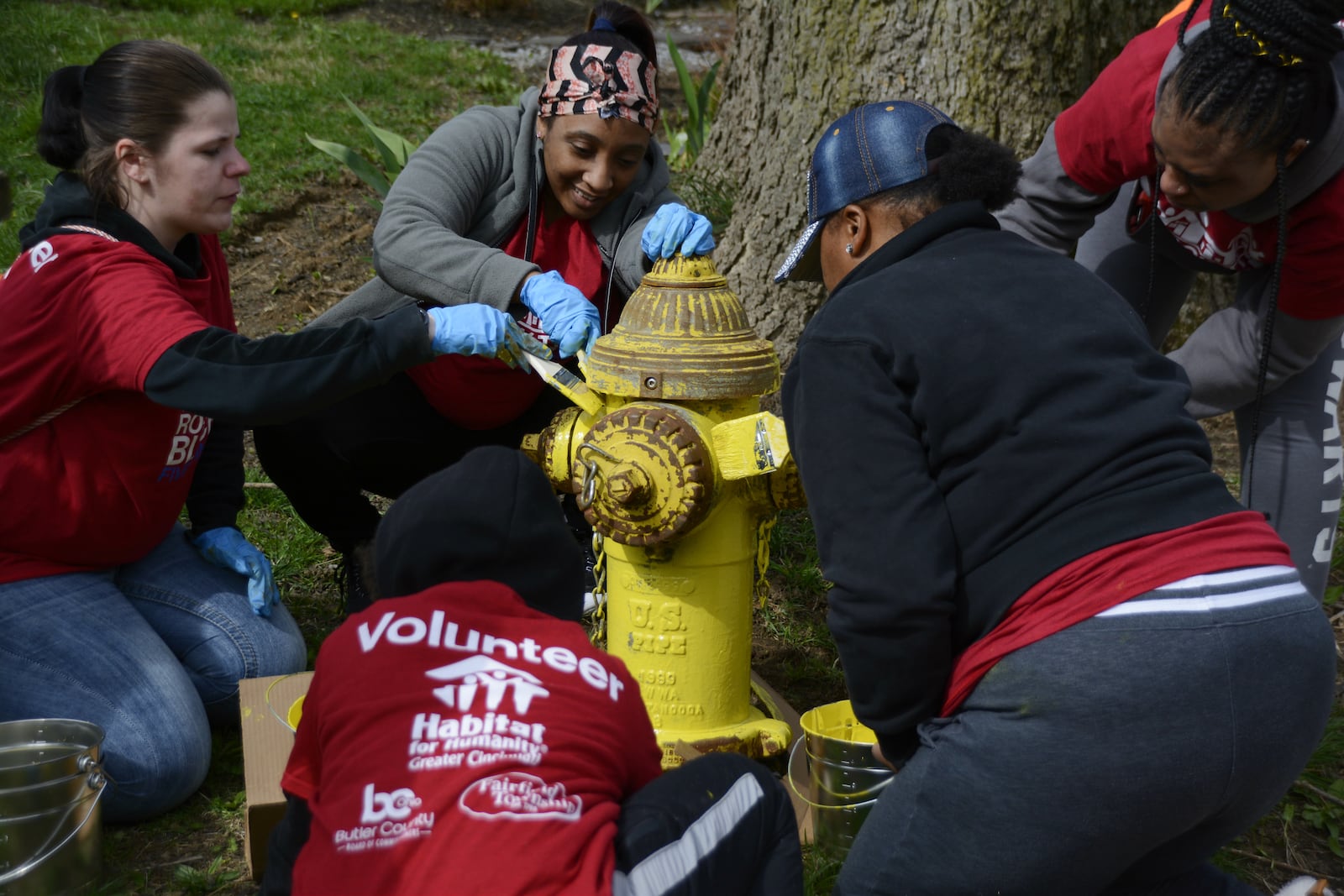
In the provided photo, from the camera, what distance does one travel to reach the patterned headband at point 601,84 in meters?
2.83

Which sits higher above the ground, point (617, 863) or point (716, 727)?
point (617, 863)

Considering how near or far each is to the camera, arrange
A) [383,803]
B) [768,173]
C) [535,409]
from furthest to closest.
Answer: [768,173] < [535,409] < [383,803]

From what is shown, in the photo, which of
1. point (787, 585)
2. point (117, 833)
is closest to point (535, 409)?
point (787, 585)

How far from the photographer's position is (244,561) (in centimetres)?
285

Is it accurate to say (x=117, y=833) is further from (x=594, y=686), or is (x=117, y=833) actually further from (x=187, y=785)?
(x=594, y=686)

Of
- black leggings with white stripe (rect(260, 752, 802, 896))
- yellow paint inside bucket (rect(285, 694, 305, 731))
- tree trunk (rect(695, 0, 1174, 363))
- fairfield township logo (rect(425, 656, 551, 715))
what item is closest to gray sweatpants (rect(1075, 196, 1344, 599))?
tree trunk (rect(695, 0, 1174, 363))

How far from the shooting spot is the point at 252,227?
5219 mm

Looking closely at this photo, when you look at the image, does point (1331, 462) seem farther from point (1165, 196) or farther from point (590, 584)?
point (590, 584)

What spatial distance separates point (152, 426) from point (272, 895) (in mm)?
1227

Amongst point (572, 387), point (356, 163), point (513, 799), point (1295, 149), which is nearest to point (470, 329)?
point (572, 387)

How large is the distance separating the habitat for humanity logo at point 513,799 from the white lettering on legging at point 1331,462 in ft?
6.90

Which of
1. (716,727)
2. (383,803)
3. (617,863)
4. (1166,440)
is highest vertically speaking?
(1166,440)

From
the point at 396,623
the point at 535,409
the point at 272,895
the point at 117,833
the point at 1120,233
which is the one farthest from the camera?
the point at 535,409

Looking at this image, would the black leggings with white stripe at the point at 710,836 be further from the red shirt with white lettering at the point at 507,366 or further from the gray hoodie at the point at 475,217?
the red shirt with white lettering at the point at 507,366
